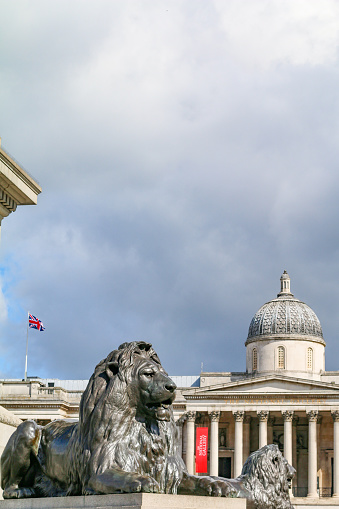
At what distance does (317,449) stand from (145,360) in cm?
8429

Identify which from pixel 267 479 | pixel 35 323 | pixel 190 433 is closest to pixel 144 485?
pixel 267 479

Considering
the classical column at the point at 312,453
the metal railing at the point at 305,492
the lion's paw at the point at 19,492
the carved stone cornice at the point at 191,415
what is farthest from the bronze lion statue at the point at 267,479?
the metal railing at the point at 305,492

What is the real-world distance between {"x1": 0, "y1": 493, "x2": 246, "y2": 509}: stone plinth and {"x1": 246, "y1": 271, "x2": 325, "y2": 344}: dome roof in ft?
285

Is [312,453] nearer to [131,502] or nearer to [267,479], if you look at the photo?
[267,479]

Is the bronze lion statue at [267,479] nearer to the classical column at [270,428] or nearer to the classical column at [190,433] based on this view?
the classical column at [190,433]

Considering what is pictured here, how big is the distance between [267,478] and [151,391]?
7.82 ft

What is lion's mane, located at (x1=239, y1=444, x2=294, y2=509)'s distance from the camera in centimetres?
985

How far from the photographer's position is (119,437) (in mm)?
8133

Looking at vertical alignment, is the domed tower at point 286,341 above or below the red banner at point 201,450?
above

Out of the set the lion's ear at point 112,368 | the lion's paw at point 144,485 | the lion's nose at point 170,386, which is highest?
the lion's ear at point 112,368

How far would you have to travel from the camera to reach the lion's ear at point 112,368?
27.7 feet

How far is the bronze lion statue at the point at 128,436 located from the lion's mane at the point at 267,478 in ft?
3.59

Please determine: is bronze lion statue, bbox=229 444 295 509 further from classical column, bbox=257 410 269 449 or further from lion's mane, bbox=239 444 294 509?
classical column, bbox=257 410 269 449

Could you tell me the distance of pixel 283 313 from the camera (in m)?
96.4
